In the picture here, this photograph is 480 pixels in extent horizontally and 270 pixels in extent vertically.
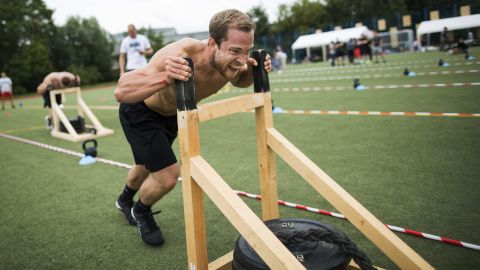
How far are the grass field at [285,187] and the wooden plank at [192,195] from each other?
1.92 ft

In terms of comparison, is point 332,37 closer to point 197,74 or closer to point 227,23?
point 197,74

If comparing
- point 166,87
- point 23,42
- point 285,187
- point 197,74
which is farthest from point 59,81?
point 23,42

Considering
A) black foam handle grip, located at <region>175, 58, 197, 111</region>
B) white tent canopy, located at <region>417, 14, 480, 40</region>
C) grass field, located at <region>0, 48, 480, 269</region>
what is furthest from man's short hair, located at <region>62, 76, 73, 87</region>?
white tent canopy, located at <region>417, 14, 480, 40</region>

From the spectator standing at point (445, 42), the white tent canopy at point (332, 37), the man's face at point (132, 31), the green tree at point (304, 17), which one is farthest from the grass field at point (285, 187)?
the green tree at point (304, 17)

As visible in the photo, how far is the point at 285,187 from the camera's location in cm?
405

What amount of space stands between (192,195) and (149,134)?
892 millimetres

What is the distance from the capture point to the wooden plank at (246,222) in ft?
5.74

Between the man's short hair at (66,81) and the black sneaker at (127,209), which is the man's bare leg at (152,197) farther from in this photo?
the man's short hair at (66,81)

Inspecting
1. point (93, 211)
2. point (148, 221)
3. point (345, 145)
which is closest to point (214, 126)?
point (345, 145)

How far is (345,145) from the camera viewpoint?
5.38 m

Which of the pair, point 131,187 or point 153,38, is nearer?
point 131,187

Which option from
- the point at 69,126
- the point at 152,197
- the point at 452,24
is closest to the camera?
the point at 152,197

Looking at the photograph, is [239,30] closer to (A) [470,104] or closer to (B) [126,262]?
(B) [126,262]

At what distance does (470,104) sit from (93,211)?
271 inches
